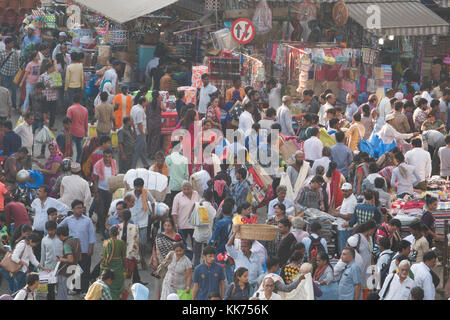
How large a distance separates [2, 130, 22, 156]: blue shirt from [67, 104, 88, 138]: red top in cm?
156

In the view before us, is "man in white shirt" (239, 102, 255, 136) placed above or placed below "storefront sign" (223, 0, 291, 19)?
below

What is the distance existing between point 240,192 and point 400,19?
42.3 ft

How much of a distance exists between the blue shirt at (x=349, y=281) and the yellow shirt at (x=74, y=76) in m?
10.3

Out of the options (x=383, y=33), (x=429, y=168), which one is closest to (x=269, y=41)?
(x=383, y=33)

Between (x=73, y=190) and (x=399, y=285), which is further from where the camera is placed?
(x=73, y=190)

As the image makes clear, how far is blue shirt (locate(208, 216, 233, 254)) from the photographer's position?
13234 millimetres

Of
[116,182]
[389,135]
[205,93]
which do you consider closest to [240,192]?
[116,182]

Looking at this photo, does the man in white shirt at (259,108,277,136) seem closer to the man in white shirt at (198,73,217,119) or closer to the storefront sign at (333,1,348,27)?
the man in white shirt at (198,73,217,119)

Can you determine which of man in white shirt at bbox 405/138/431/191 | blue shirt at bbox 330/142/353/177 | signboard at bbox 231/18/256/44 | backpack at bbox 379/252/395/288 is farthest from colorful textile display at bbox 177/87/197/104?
backpack at bbox 379/252/395/288

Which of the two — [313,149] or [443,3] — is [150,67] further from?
[443,3]

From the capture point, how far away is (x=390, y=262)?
1254 centimetres

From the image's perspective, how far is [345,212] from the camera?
14141 millimetres

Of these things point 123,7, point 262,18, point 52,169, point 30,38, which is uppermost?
point 123,7

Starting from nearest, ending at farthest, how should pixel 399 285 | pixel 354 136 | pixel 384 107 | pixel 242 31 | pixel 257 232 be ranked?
pixel 399 285 < pixel 257 232 < pixel 354 136 < pixel 384 107 < pixel 242 31
